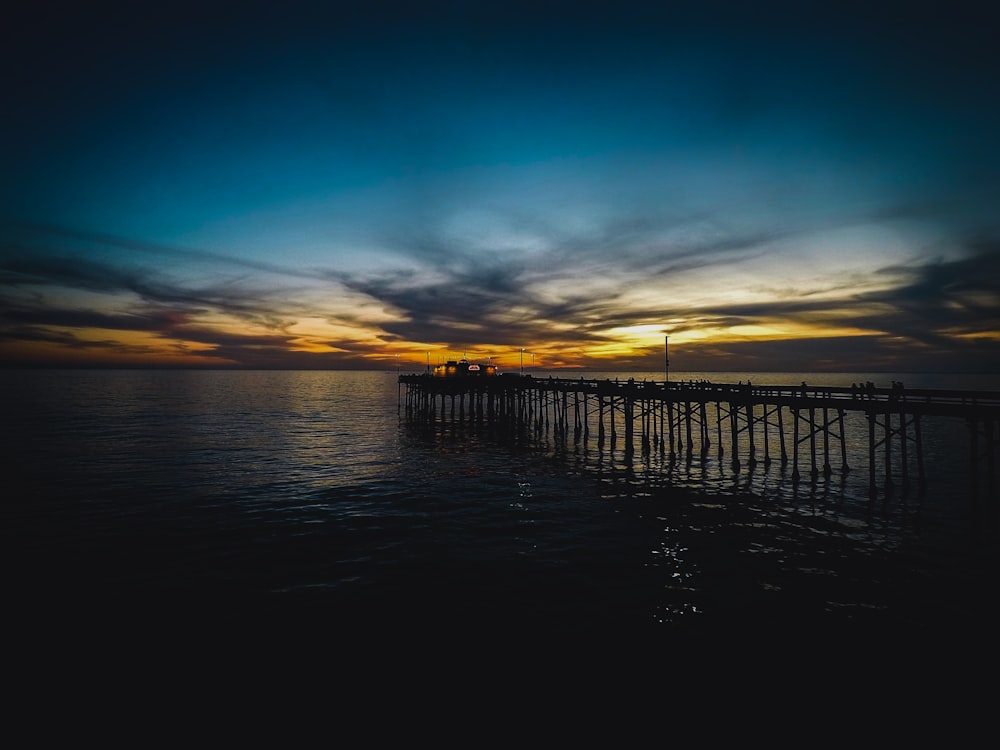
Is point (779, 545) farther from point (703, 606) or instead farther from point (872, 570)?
point (703, 606)

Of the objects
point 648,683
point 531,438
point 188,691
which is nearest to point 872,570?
point 648,683

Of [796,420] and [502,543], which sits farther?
[796,420]

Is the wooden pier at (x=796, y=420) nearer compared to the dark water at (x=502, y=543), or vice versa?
the dark water at (x=502, y=543)

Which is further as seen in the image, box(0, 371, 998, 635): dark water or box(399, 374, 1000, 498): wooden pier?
box(399, 374, 1000, 498): wooden pier

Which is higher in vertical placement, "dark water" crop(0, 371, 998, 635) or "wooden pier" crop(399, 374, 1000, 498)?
"wooden pier" crop(399, 374, 1000, 498)

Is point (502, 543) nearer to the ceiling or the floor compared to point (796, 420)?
nearer to the floor

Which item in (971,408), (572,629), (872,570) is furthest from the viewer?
(971,408)

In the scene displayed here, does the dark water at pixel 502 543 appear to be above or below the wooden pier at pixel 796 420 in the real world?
below

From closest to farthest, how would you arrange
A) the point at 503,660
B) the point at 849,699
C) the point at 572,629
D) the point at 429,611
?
the point at 849,699 < the point at 503,660 < the point at 572,629 < the point at 429,611

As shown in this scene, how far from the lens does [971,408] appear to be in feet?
75.9

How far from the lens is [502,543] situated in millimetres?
18781

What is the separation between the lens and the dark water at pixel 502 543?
13.6 meters

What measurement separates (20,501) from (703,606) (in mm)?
31855

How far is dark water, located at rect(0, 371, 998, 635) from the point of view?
13.6 m
